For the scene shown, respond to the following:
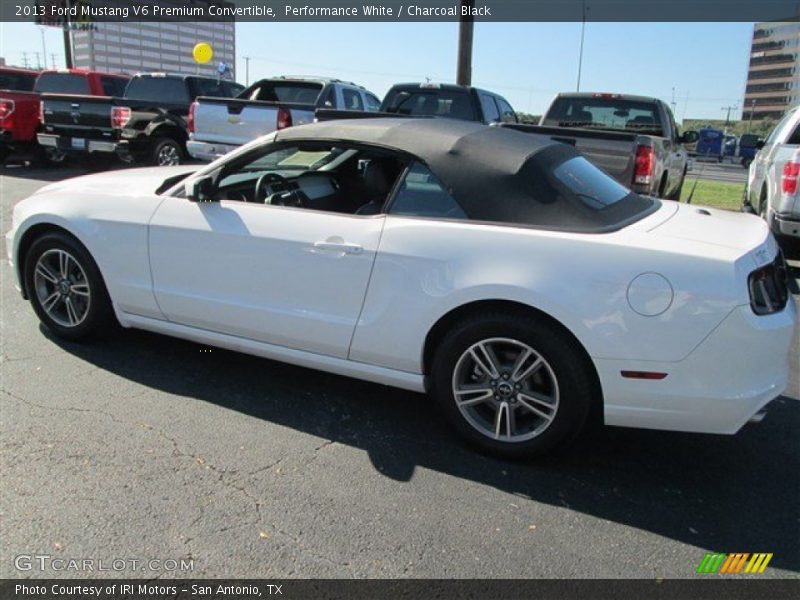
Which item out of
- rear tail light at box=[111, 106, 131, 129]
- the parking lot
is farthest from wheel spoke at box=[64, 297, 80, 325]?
rear tail light at box=[111, 106, 131, 129]

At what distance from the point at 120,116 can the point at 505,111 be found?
684 centimetres

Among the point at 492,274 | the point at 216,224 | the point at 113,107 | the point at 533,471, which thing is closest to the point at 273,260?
the point at 216,224

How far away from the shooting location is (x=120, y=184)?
4.27 m

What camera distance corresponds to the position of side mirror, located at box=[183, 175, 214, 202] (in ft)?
12.2

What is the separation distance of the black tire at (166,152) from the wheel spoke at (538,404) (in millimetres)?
10502

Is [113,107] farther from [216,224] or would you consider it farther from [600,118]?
[216,224]

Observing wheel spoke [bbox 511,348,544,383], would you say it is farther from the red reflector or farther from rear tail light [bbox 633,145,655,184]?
rear tail light [bbox 633,145,655,184]

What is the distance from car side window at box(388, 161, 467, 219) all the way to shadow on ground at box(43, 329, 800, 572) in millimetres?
1144

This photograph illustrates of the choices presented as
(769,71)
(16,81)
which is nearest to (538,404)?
(16,81)

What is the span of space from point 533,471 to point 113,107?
11.2m

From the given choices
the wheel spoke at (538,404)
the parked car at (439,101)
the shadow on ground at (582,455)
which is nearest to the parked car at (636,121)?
the parked car at (439,101)

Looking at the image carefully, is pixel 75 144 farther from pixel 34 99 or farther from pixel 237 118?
pixel 237 118

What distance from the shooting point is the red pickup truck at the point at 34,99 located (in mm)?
13031

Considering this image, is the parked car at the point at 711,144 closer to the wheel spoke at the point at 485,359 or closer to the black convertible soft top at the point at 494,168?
the black convertible soft top at the point at 494,168
